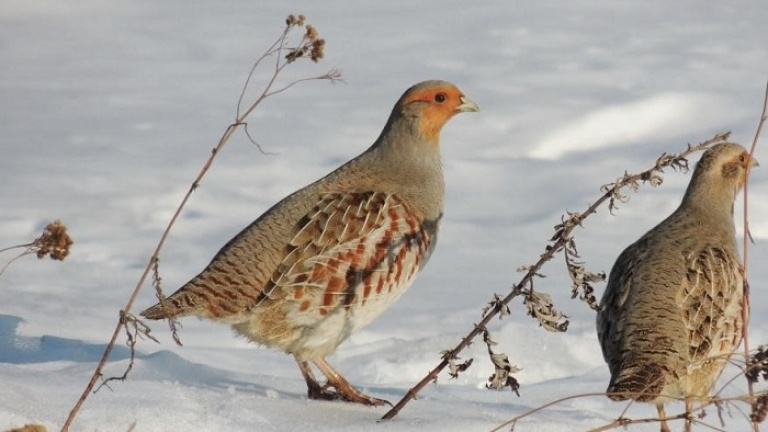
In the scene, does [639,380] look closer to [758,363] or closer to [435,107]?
[758,363]

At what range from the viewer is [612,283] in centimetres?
485

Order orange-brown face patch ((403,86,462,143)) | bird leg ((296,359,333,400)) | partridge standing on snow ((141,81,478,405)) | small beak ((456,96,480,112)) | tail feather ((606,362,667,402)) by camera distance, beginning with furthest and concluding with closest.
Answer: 1. small beak ((456,96,480,112))
2. orange-brown face patch ((403,86,462,143))
3. bird leg ((296,359,333,400))
4. partridge standing on snow ((141,81,478,405))
5. tail feather ((606,362,667,402))

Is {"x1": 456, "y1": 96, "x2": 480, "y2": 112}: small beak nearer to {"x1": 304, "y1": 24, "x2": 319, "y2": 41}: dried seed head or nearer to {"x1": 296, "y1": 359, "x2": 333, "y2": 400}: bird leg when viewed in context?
{"x1": 296, "y1": 359, "x2": 333, "y2": 400}: bird leg

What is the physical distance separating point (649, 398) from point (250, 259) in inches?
68.9

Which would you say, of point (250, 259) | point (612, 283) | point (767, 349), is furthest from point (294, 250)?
point (767, 349)

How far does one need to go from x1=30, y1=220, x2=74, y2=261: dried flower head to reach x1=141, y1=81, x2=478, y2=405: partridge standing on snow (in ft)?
5.72

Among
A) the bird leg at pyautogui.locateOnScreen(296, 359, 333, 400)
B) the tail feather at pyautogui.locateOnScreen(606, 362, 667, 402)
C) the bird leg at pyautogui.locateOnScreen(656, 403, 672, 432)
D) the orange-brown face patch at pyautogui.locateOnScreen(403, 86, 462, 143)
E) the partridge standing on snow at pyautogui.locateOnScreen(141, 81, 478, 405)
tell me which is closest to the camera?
the tail feather at pyautogui.locateOnScreen(606, 362, 667, 402)

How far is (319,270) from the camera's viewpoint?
4.80 m

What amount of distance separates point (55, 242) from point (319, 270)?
1964 millimetres

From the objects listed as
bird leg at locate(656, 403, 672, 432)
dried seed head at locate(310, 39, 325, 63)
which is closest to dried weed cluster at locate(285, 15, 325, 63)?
dried seed head at locate(310, 39, 325, 63)

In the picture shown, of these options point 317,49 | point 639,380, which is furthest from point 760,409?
point 317,49

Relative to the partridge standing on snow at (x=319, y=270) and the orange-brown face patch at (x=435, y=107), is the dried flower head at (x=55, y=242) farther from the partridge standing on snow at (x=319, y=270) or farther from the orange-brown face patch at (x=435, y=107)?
the orange-brown face patch at (x=435, y=107)

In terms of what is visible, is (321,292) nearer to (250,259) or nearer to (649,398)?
(250,259)

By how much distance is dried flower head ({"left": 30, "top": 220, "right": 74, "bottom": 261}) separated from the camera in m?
2.91
